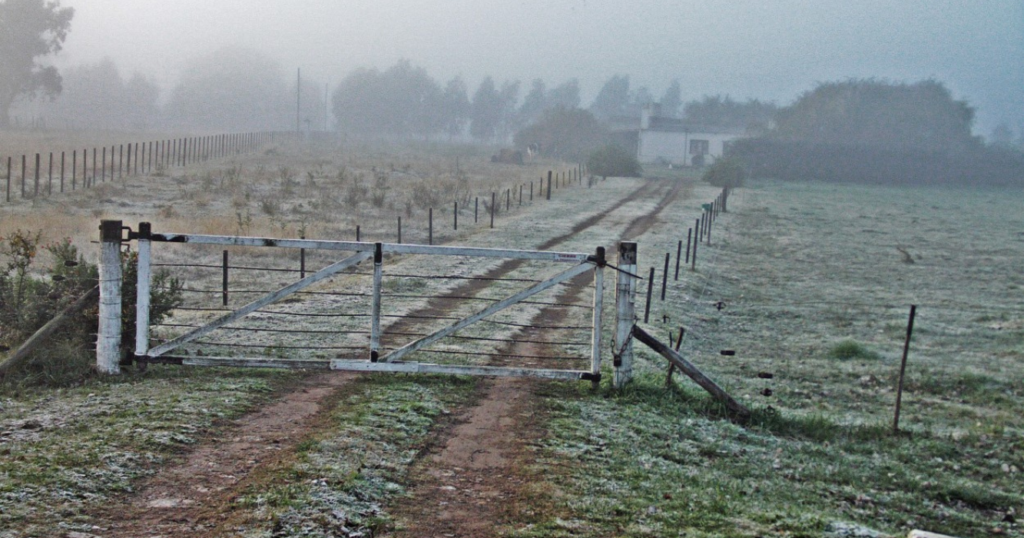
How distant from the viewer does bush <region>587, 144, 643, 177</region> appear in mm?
70188

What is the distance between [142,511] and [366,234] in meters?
22.3

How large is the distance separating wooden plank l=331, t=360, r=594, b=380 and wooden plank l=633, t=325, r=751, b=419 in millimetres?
781

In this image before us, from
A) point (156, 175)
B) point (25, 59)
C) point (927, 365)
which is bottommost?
point (927, 365)

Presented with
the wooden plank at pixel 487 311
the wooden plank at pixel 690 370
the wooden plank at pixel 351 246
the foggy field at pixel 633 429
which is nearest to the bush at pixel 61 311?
the foggy field at pixel 633 429

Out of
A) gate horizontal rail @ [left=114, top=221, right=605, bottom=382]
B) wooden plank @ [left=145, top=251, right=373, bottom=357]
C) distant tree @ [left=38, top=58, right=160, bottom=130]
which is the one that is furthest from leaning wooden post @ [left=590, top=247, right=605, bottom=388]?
distant tree @ [left=38, top=58, right=160, bottom=130]

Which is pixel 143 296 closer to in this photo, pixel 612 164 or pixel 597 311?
pixel 597 311

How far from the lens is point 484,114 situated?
633ft

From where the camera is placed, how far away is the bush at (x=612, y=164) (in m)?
70.2

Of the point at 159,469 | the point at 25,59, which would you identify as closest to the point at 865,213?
the point at 159,469

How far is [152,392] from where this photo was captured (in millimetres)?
8484

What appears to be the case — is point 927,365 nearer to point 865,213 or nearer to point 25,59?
point 865,213

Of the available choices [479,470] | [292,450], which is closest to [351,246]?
[292,450]

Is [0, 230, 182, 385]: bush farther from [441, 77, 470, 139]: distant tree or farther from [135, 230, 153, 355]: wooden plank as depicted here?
[441, 77, 470, 139]: distant tree

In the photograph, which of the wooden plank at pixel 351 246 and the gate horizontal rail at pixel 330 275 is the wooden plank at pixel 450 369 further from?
the wooden plank at pixel 351 246
